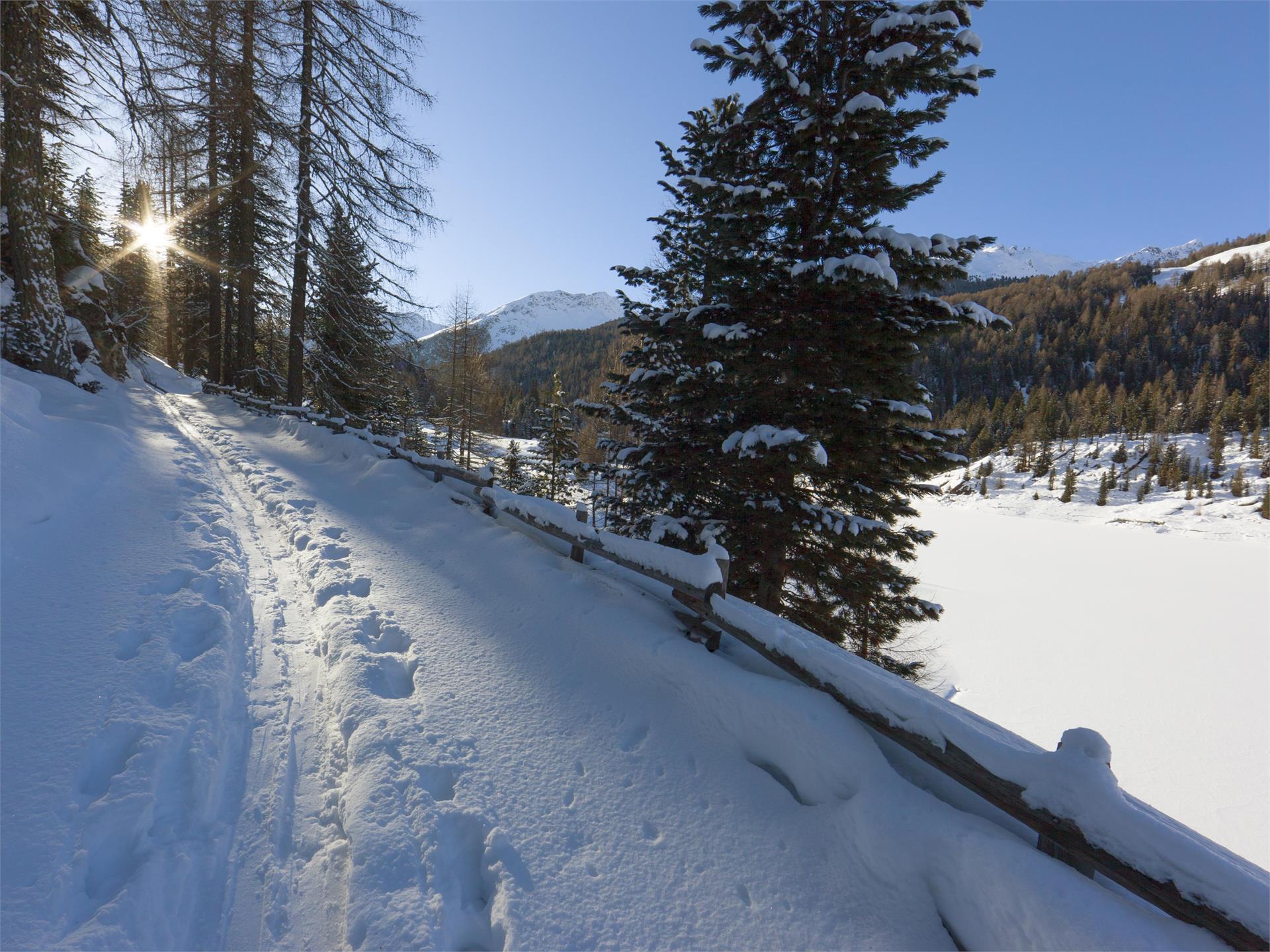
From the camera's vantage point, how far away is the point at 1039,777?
221 cm

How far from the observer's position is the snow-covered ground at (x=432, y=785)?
2016 mm

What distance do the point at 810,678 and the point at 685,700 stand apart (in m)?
0.89

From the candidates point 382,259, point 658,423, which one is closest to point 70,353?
point 382,259

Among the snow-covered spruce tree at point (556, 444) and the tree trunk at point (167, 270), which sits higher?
the tree trunk at point (167, 270)

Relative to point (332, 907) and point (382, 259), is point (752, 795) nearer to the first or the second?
point (332, 907)

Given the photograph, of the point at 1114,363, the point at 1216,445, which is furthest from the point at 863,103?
the point at 1114,363

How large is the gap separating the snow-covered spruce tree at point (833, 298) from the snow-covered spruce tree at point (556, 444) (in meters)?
17.6

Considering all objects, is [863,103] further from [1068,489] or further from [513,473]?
[1068,489]

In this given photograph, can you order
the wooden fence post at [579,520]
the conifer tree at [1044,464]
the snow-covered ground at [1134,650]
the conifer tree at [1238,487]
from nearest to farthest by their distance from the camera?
the wooden fence post at [579,520] → the snow-covered ground at [1134,650] → the conifer tree at [1238,487] → the conifer tree at [1044,464]

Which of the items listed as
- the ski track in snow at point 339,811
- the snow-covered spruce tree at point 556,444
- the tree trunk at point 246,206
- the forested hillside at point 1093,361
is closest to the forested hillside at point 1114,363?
the forested hillside at point 1093,361

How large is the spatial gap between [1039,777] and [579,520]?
156 inches

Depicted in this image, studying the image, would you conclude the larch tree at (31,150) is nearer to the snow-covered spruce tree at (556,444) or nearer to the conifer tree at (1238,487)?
the snow-covered spruce tree at (556,444)

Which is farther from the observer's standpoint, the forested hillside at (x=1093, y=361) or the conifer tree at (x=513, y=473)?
the forested hillside at (x=1093, y=361)

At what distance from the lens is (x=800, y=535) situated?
644 cm
